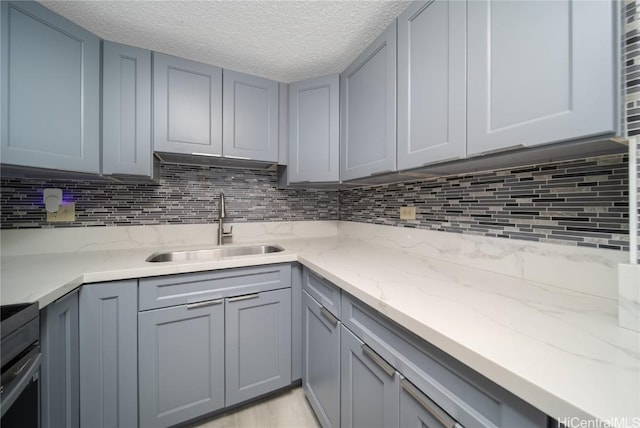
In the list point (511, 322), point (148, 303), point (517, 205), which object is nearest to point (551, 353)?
point (511, 322)

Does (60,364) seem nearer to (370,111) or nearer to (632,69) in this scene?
(370,111)

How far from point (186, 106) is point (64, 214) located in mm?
978

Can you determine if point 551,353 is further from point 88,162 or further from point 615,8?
point 88,162

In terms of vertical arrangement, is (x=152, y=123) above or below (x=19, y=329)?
above

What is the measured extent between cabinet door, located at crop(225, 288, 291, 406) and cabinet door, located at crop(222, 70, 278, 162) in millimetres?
926

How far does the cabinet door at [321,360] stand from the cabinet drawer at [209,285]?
0.74ft

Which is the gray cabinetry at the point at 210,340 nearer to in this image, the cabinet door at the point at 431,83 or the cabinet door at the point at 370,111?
the cabinet door at the point at 370,111

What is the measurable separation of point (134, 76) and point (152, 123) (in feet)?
0.84

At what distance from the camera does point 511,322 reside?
0.58 m

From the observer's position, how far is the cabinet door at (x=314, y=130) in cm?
157

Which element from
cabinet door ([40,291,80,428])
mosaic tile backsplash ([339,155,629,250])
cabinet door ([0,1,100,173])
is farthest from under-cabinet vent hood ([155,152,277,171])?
mosaic tile backsplash ([339,155,629,250])

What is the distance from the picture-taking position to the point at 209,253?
5.37ft

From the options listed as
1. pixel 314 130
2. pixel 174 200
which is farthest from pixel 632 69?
pixel 174 200

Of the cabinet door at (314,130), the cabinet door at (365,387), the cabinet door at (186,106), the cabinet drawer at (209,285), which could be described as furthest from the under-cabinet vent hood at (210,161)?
the cabinet door at (365,387)
